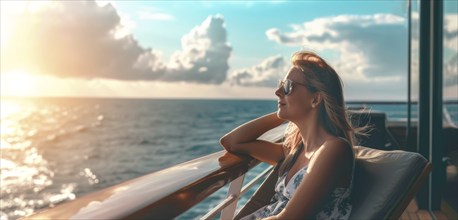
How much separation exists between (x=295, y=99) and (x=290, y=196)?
0.76ft

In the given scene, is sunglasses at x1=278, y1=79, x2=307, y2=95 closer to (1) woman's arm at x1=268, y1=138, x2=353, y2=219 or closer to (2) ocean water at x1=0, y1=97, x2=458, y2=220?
(1) woman's arm at x1=268, y1=138, x2=353, y2=219

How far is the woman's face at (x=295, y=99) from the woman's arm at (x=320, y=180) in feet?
0.61

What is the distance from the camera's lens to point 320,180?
1.04m

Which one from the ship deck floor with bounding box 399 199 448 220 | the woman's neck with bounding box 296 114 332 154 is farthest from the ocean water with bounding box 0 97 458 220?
the woman's neck with bounding box 296 114 332 154

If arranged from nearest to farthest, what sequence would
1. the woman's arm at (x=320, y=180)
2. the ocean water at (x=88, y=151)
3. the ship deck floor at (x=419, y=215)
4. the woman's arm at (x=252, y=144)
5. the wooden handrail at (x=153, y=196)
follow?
the wooden handrail at (x=153, y=196) < the woman's arm at (x=320, y=180) < the woman's arm at (x=252, y=144) < the ship deck floor at (x=419, y=215) < the ocean water at (x=88, y=151)

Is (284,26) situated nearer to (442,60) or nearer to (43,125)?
(43,125)

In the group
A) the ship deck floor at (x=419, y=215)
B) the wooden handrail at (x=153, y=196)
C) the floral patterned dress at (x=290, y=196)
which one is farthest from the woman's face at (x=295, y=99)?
the ship deck floor at (x=419, y=215)

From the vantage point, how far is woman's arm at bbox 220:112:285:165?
150 cm

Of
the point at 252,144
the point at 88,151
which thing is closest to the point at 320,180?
the point at 252,144

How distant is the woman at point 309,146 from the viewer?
1.04 meters

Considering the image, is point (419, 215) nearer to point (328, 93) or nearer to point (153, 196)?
point (328, 93)

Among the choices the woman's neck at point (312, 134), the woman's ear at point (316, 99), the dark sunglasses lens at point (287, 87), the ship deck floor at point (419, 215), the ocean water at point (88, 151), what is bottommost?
the ocean water at point (88, 151)

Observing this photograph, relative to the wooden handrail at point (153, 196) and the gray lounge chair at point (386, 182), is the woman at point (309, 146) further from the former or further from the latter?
the wooden handrail at point (153, 196)

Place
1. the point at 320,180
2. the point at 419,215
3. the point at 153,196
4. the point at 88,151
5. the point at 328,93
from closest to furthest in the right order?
the point at 153,196 < the point at 320,180 < the point at 328,93 < the point at 419,215 < the point at 88,151
